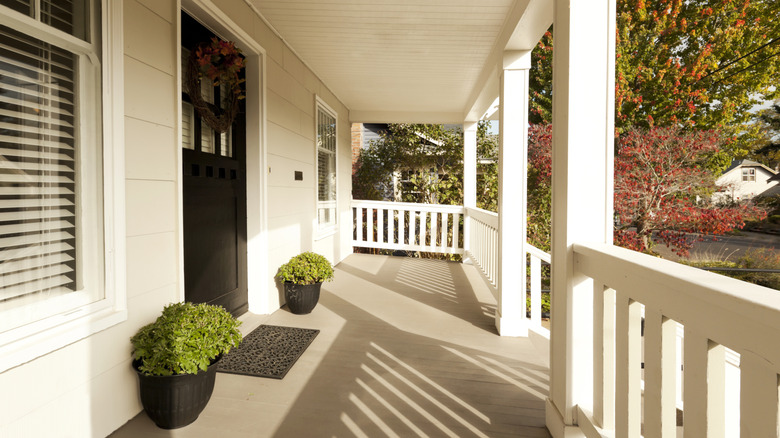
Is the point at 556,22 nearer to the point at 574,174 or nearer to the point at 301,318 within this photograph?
the point at 574,174

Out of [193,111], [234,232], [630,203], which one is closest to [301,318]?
[234,232]

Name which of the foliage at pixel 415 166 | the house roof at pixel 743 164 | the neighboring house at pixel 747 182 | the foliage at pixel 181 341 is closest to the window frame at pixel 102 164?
the foliage at pixel 181 341

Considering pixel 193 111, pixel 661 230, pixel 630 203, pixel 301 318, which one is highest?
pixel 193 111

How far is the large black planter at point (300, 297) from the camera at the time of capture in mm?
3506

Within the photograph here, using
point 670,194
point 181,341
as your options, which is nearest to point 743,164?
point 670,194

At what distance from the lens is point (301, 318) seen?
350 cm

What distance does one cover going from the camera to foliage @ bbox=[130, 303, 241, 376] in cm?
179

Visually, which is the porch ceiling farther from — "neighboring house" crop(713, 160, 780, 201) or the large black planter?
"neighboring house" crop(713, 160, 780, 201)

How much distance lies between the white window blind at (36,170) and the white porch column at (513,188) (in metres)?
2.64

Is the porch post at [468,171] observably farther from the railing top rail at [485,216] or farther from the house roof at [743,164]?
the house roof at [743,164]

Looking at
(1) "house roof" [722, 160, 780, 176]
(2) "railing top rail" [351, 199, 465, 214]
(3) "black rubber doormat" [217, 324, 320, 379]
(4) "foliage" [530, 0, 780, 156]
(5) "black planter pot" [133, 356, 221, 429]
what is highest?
(4) "foliage" [530, 0, 780, 156]

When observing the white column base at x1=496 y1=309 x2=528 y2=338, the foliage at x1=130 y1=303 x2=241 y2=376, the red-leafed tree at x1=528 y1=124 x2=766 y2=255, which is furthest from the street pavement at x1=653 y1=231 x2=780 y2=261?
the foliage at x1=130 y1=303 x2=241 y2=376

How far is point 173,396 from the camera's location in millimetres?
1824

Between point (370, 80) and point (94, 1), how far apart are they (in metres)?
3.53
